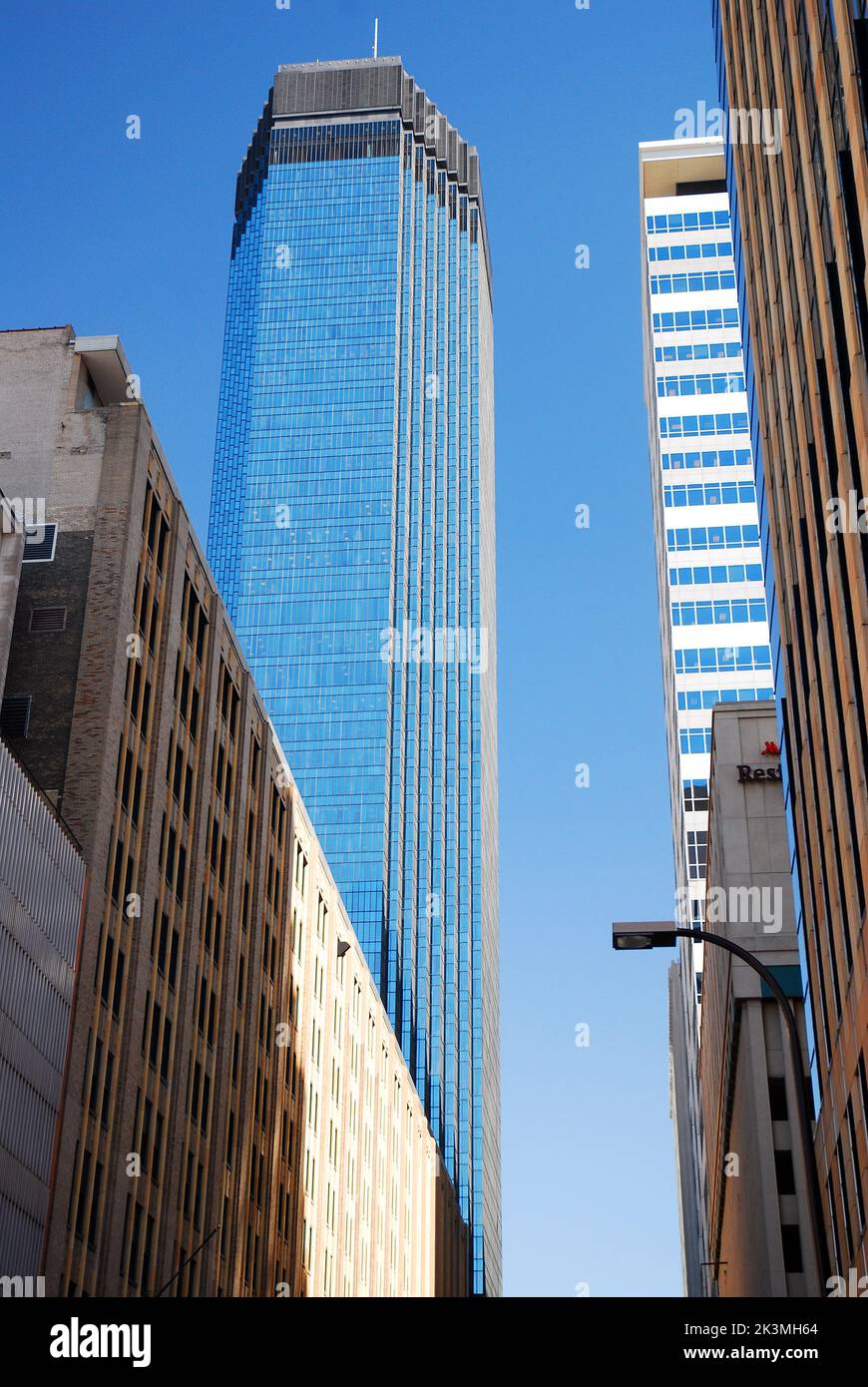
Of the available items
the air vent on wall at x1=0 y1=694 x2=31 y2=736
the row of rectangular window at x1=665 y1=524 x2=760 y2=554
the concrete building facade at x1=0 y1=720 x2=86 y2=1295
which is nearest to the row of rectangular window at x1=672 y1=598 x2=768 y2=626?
the row of rectangular window at x1=665 y1=524 x2=760 y2=554

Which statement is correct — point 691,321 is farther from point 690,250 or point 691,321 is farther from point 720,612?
point 720,612

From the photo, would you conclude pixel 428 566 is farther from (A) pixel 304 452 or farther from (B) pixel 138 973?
(B) pixel 138 973

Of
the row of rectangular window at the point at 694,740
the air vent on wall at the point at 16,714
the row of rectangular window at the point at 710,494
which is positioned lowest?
the air vent on wall at the point at 16,714

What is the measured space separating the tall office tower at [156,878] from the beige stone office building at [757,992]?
1868 cm

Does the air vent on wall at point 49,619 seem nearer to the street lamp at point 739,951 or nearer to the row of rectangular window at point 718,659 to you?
the street lamp at point 739,951

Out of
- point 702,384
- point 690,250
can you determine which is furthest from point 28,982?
point 690,250

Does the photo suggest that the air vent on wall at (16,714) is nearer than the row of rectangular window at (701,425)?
Yes

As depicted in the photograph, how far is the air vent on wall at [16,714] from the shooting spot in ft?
157

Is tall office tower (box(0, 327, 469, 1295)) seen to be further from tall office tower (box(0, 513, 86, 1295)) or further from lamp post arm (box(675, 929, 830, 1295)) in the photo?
lamp post arm (box(675, 929, 830, 1295))

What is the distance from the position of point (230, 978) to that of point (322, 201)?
156576mm

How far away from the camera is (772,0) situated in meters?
46.4

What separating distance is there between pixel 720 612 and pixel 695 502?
11.0 m

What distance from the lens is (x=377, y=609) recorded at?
176625 mm

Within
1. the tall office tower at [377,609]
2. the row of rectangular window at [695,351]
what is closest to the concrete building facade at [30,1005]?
the row of rectangular window at [695,351]
